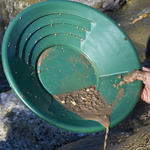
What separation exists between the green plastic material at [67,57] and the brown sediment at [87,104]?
2.0 inches

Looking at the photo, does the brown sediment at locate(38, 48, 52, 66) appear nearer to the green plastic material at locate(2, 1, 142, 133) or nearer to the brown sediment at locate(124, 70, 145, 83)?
the green plastic material at locate(2, 1, 142, 133)

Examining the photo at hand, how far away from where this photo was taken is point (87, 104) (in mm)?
1659

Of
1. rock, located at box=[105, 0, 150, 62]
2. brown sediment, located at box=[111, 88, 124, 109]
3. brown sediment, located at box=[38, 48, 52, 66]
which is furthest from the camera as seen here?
rock, located at box=[105, 0, 150, 62]

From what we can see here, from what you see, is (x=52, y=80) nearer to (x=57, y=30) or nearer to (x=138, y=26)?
(x=57, y=30)

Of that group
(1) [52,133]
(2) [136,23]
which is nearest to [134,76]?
(1) [52,133]

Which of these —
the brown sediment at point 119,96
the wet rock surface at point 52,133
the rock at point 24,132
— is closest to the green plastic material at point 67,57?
the brown sediment at point 119,96

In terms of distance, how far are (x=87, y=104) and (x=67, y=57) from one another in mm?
638

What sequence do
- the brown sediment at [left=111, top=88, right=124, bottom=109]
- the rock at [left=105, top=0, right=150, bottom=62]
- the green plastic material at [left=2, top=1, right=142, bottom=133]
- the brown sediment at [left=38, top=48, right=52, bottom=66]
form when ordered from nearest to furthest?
the green plastic material at [left=2, top=1, right=142, bottom=133] → the brown sediment at [left=111, top=88, right=124, bottom=109] → the brown sediment at [left=38, top=48, right=52, bottom=66] → the rock at [left=105, top=0, right=150, bottom=62]

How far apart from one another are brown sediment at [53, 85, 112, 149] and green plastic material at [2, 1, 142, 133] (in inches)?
2.0

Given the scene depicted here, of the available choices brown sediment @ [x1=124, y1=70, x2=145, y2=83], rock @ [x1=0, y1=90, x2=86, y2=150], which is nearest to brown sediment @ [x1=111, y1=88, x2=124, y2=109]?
brown sediment @ [x1=124, y1=70, x2=145, y2=83]

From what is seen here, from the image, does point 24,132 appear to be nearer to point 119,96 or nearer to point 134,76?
point 119,96

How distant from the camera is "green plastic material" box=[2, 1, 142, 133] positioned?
146 centimetres

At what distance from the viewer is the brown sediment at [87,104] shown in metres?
1.50

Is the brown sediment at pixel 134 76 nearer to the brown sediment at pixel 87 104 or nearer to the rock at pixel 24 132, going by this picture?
the brown sediment at pixel 87 104
